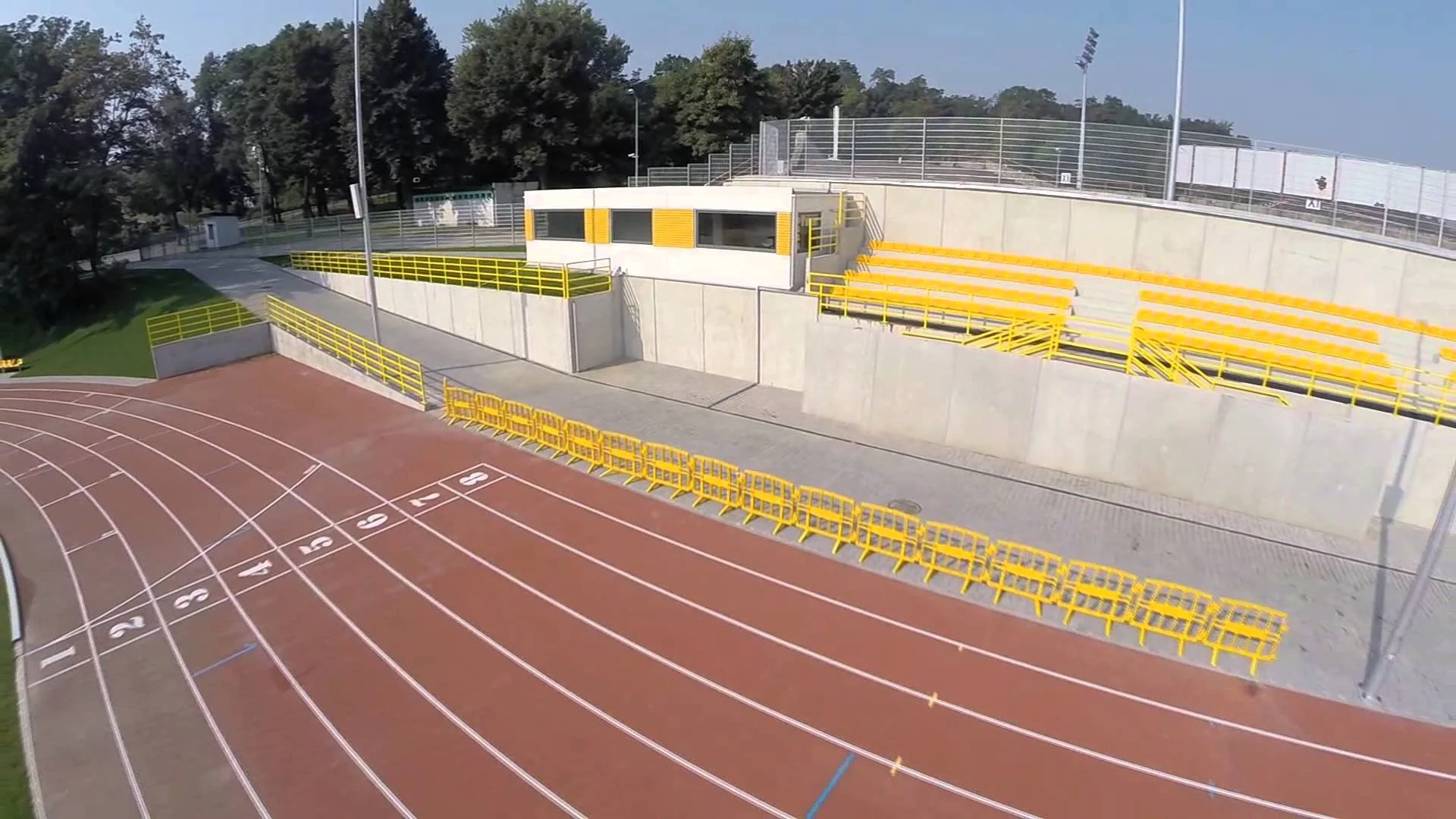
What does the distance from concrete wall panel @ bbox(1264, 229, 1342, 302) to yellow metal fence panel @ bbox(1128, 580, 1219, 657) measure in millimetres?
10905

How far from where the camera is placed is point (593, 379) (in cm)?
2158

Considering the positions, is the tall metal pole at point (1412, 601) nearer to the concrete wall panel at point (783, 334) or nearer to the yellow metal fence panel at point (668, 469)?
the yellow metal fence panel at point (668, 469)

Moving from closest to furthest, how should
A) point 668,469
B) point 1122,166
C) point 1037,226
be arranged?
point 668,469
point 1122,166
point 1037,226

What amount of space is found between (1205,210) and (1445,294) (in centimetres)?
497

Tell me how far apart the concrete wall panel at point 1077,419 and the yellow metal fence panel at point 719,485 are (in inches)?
238

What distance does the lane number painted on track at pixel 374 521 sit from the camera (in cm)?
1410

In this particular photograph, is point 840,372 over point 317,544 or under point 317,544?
over

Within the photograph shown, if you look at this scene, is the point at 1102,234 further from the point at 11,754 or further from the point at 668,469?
the point at 11,754

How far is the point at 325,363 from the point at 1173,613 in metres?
22.5

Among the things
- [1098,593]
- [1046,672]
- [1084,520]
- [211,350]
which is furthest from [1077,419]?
[211,350]

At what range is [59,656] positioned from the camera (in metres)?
11.8

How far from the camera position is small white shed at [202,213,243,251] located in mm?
43000

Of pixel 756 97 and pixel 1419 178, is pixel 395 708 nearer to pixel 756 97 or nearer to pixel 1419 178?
pixel 1419 178

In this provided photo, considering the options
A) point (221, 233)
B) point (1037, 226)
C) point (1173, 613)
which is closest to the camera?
point (1173, 613)
